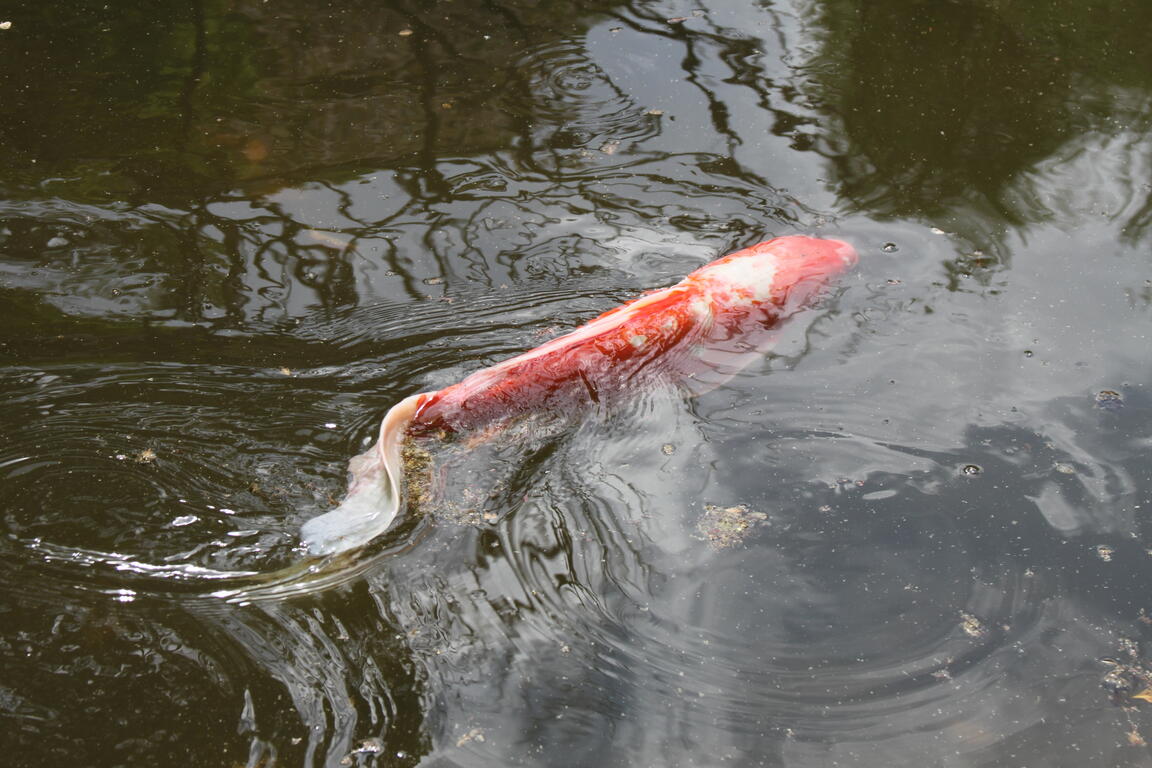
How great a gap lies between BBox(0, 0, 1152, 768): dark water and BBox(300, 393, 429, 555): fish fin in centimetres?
6

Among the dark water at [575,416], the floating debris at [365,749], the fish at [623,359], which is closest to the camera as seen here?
the floating debris at [365,749]

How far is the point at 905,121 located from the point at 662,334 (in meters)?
2.00

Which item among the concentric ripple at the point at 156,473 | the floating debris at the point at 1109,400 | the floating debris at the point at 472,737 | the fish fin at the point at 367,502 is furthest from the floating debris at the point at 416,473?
the floating debris at the point at 1109,400

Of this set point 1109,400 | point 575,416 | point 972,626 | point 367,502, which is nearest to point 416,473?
point 367,502

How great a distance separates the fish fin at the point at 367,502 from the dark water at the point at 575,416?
0.06 m

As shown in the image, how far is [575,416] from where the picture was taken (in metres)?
3.26

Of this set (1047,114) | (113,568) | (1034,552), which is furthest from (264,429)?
(1047,114)

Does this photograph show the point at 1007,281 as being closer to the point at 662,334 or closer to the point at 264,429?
the point at 662,334

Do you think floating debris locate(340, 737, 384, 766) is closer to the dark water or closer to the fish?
the dark water

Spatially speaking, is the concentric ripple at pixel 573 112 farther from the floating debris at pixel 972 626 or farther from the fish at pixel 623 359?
the floating debris at pixel 972 626

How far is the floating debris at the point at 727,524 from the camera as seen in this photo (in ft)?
9.83

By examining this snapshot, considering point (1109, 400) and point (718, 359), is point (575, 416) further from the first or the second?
point (1109, 400)

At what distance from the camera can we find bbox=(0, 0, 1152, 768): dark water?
260cm

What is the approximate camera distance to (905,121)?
4.67m
